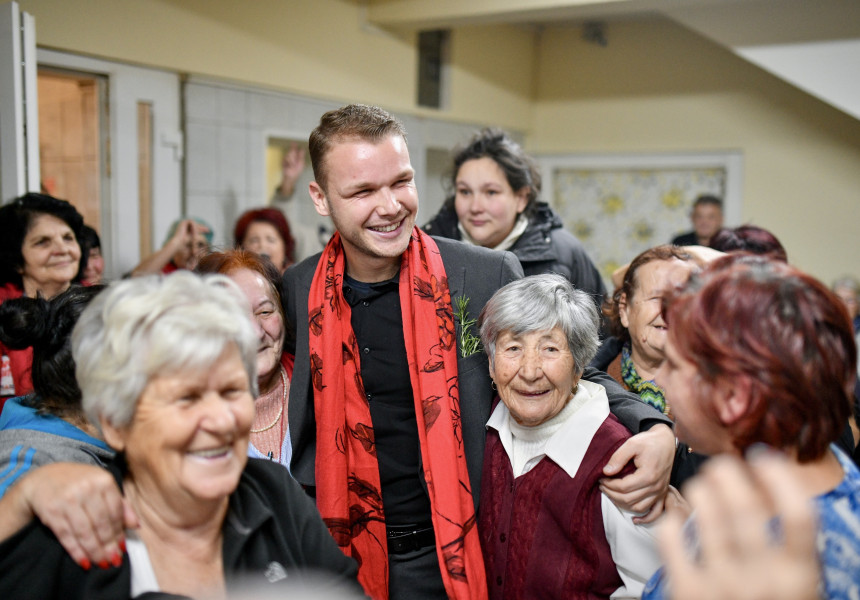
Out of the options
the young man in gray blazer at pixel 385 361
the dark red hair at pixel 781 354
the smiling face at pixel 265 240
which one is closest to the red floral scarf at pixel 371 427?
the young man in gray blazer at pixel 385 361

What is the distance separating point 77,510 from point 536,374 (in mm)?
982

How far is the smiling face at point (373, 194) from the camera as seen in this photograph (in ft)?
6.05

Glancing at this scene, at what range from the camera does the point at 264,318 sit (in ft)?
6.47

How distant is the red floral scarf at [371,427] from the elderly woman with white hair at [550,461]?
0.09m

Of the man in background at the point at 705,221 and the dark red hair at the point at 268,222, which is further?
the man in background at the point at 705,221

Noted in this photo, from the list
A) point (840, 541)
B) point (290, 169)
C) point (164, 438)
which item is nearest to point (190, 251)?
point (290, 169)

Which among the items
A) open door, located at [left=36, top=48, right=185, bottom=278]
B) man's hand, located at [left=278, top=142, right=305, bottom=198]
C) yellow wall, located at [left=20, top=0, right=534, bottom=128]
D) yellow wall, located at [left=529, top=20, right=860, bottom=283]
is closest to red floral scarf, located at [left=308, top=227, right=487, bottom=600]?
open door, located at [left=36, top=48, right=185, bottom=278]

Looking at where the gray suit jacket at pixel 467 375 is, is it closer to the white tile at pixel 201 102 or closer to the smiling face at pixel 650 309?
the smiling face at pixel 650 309

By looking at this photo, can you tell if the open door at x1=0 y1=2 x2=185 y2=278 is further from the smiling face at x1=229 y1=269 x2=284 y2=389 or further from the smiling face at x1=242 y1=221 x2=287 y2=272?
the smiling face at x1=229 y1=269 x2=284 y2=389

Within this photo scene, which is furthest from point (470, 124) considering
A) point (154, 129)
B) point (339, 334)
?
point (339, 334)

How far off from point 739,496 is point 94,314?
3.31 ft

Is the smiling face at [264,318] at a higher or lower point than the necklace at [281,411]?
higher

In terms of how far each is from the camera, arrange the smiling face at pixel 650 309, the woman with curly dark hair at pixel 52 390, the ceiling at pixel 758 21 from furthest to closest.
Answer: the ceiling at pixel 758 21, the smiling face at pixel 650 309, the woman with curly dark hair at pixel 52 390

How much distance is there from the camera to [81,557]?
114 cm
